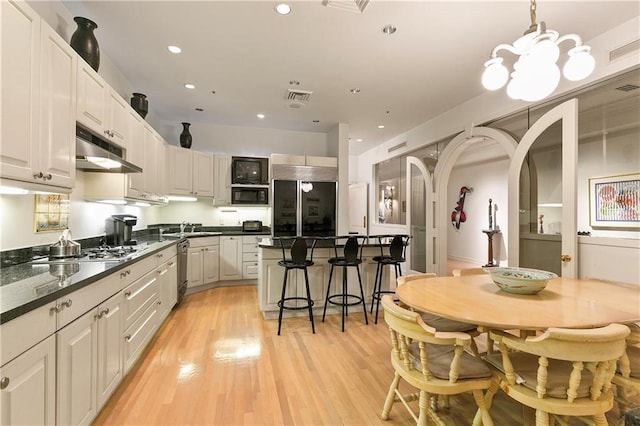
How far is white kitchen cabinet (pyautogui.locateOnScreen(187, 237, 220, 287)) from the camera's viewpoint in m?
4.74

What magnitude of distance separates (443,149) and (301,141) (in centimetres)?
283

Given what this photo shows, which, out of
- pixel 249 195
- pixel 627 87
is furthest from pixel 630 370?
pixel 249 195

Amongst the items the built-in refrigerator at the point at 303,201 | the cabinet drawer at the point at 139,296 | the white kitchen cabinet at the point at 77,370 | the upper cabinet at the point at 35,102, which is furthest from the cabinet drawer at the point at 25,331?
the built-in refrigerator at the point at 303,201

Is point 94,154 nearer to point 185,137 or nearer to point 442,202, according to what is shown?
point 185,137

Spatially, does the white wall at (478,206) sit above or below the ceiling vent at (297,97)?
below

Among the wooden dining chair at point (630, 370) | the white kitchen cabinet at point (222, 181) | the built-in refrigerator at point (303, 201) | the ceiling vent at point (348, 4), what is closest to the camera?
the wooden dining chair at point (630, 370)

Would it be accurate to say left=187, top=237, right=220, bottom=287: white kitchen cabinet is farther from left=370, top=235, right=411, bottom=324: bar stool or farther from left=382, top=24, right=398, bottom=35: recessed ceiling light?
left=382, top=24, right=398, bottom=35: recessed ceiling light

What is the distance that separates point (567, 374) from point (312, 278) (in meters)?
2.66

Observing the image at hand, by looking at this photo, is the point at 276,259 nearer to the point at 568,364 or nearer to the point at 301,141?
the point at 568,364

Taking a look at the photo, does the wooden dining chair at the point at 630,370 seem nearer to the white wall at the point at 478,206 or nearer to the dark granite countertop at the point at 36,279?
the dark granite countertop at the point at 36,279

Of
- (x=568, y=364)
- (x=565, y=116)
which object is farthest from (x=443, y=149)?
(x=568, y=364)

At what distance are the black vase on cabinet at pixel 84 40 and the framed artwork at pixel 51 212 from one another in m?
1.17

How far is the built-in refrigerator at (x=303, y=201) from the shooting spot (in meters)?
5.26

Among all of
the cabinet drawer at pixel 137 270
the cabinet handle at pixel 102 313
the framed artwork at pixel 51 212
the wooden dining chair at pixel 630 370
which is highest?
the framed artwork at pixel 51 212
